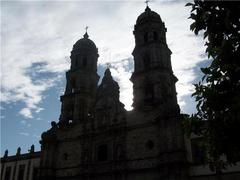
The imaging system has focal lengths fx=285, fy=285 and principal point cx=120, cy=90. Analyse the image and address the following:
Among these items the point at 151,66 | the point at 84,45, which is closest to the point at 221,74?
the point at 151,66

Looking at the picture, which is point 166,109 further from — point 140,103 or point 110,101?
point 110,101

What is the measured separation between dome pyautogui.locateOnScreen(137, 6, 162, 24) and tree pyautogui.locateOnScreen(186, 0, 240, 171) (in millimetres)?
22015

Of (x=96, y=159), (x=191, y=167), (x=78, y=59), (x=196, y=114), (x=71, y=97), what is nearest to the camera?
(x=196, y=114)


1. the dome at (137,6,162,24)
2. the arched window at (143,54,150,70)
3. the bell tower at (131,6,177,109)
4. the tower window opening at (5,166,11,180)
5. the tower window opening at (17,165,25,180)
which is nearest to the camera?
the bell tower at (131,6,177,109)

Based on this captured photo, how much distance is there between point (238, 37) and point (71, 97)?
956 inches

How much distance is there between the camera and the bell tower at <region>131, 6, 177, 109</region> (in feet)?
81.7

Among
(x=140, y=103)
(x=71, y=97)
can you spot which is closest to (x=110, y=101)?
(x=140, y=103)

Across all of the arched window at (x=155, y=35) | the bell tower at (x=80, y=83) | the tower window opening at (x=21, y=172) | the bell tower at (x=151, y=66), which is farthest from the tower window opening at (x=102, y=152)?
the tower window opening at (x=21, y=172)

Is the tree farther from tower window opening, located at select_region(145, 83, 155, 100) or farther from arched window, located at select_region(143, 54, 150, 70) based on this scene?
arched window, located at select_region(143, 54, 150, 70)

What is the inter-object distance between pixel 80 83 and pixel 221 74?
2374 cm

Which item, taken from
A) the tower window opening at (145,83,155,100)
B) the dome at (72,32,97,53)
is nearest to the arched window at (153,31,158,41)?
the tower window opening at (145,83,155,100)

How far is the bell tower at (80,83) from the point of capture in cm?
2914

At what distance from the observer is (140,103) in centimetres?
2525

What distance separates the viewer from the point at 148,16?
29188 mm
